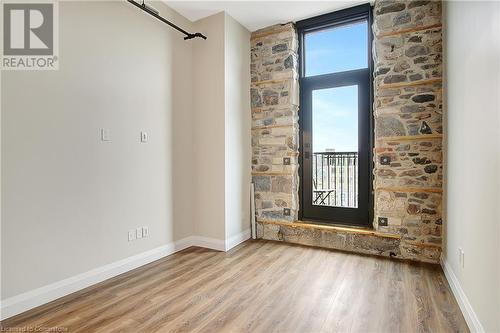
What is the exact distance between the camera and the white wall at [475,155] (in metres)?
1.46

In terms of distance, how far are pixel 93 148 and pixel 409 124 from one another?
338cm

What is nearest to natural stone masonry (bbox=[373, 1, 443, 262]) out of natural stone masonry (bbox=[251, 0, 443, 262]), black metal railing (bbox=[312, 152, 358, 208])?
natural stone masonry (bbox=[251, 0, 443, 262])

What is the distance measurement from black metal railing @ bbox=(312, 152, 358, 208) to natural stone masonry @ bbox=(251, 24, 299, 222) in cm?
32

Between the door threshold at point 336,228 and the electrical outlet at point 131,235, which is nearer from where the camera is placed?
the electrical outlet at point 131,235

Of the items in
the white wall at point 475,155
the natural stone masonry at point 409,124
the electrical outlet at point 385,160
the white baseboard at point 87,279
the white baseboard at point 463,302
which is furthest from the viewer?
the electrical outlet at point 385,160

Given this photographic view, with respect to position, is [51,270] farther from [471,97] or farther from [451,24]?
[451,24]

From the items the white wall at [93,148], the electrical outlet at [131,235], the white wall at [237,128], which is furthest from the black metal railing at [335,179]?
the electrical outlet at [131,235]

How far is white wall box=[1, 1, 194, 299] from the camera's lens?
2.06m

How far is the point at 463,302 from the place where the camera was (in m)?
1.99

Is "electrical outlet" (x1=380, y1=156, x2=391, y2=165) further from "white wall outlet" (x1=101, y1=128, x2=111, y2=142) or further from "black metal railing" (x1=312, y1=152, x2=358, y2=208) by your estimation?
"white wall outlet" (x1=101, y1=128, x2=111, y2=142)

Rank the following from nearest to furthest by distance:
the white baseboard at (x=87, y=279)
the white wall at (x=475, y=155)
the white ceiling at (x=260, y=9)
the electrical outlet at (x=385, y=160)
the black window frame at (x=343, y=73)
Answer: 1. the white wall at (x=475, y=155)
2. the white baseboard at (x=87, y=279)
3. the electrical outlet at (x=385, y=160)
4. the white ceiling at (x=260, y=9)
5. the black window frame at (x=343, y=73)

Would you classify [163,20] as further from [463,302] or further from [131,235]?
[463,302]

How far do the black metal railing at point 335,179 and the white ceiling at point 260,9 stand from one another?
1901 millimetres

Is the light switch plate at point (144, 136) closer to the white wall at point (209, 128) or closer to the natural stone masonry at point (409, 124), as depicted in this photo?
the white wall at point (209, 128)
